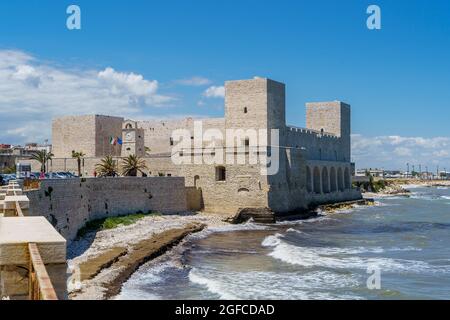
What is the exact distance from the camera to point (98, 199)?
2530 cm

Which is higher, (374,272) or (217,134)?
(217,134)

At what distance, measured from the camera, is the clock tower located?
40.6 meters

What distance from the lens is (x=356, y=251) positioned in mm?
21281

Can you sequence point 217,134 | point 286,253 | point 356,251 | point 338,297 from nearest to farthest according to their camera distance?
point 338,297, point 286,253, point 356,251, point 217,134

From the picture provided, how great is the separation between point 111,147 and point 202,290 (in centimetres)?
3185

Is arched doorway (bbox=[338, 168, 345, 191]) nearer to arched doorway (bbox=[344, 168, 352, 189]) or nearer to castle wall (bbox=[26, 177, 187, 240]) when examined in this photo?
arched doorway (bbox=[344, 168, 352, 189])

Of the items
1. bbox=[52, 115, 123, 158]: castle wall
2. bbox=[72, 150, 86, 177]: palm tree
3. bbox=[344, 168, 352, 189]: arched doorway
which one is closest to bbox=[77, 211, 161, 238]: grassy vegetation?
bbox=[72, 150, 86, 177]: palm tree

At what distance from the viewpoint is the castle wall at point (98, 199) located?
18.2 meters

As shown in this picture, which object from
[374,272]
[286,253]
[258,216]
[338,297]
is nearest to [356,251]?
[286,253]

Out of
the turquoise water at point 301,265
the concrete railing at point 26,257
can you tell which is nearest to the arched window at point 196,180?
the turquoise water at point 301,265

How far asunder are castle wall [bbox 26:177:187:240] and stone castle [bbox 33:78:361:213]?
8.33 ft

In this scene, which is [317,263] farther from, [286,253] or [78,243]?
[78,243]

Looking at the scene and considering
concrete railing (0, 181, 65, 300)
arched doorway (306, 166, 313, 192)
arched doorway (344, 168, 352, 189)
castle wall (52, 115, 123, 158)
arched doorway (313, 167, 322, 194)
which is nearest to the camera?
concrete railing (0, 181, 65, 300)

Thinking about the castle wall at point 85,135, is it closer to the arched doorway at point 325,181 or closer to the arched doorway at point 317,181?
the arched doorway at point 317,181
